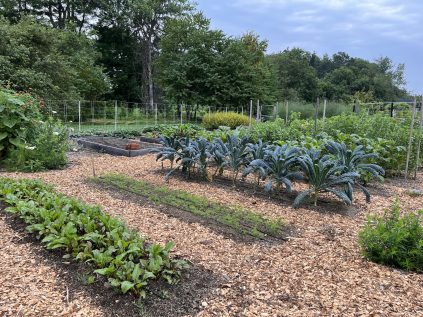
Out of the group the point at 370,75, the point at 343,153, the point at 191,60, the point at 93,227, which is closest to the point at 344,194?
the point at 343,153

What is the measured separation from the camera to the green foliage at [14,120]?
6.32m

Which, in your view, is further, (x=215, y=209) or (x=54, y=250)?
(x=215, y=209)

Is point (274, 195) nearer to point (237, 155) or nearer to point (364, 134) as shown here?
point (237, 155)

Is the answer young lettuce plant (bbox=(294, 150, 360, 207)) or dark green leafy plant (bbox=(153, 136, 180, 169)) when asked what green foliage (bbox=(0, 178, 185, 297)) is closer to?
young lettuce plant (bbox=(294, 150, 360, 207))

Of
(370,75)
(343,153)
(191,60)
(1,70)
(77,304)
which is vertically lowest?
(77,304)

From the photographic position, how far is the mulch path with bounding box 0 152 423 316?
89.7 inches

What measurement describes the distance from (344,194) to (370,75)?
1672 inches

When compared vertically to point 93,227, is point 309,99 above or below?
above

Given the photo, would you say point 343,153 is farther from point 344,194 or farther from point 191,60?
point 191,60

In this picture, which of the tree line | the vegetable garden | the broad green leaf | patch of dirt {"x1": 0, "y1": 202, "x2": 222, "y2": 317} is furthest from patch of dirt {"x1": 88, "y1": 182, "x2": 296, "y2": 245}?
the tree line

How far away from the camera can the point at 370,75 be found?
41969mm

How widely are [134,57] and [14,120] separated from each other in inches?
922

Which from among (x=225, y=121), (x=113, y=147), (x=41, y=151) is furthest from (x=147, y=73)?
(x=41, y=151)

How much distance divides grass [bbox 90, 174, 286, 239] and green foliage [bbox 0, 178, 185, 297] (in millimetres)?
1026
